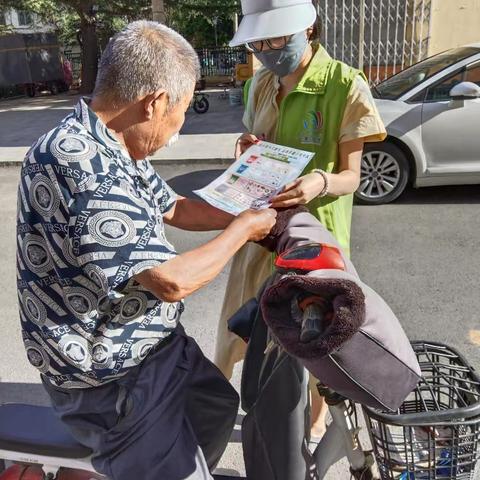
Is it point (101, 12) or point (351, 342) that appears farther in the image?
point (101, 12)

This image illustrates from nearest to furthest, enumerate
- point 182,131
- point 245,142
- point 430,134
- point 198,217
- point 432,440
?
point 432,440, point 198,217, point 245,142, point 430,134, point 182,131

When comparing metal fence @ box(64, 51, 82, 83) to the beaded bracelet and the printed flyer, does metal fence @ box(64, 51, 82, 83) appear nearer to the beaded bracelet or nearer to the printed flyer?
the printed flyer

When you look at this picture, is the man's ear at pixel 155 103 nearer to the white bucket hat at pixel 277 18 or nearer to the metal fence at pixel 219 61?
the white bucket hat at pixel 277 18

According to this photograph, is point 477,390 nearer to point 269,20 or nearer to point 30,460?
point 30,460

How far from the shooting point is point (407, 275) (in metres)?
4.55

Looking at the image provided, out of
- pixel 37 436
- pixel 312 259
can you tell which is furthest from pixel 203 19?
pixel 312 259

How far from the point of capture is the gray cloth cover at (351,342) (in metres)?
1.08

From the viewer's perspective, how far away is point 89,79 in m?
21.5

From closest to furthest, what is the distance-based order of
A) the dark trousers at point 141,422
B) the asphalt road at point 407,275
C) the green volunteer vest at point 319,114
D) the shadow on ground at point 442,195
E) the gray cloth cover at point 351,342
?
the gray cloth cover at point 351,342 < the dark trousers at point 141,422 < the green volunteer vest at point 319,114 < the asphalt road at point 407,275 < the shadow on ground at point 442,195

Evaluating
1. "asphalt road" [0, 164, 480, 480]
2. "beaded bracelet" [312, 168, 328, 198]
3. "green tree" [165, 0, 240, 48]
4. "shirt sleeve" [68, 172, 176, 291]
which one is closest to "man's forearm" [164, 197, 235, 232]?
"beaded bracelet" [312, 168, 328, 198]

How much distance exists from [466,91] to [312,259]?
5183 mm

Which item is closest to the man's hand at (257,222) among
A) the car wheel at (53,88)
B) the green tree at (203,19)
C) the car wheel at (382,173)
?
the car wheel at (382,173)

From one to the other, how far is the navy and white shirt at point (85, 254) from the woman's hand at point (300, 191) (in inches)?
20.8

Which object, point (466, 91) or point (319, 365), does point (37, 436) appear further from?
point (466, 91)
